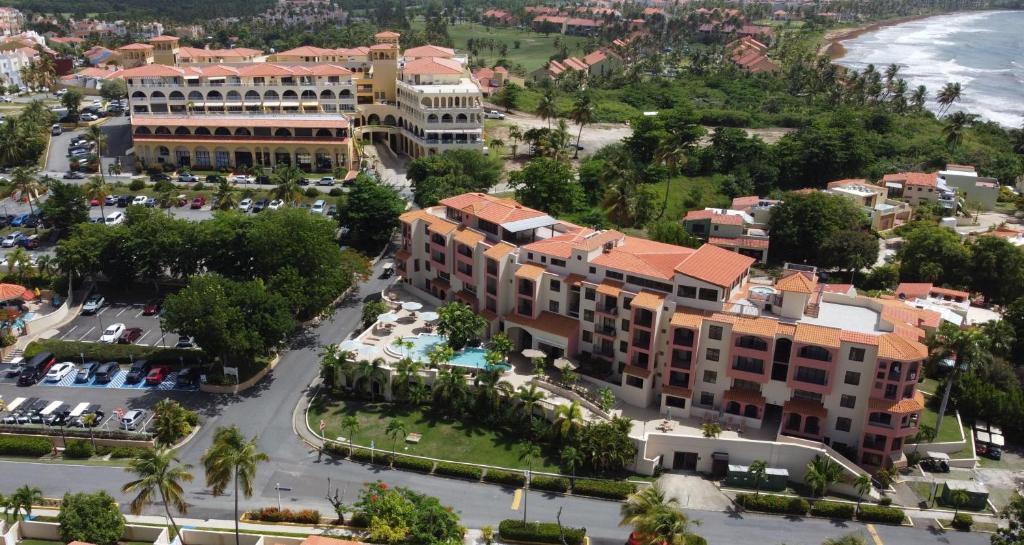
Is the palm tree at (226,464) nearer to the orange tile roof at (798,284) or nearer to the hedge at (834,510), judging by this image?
the hedge at (834,510)

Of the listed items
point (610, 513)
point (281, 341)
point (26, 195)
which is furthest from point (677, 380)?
point (26, 195)

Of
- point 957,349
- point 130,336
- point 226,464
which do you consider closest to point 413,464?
point 226,464

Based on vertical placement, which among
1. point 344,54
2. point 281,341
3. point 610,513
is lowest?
point 610,513

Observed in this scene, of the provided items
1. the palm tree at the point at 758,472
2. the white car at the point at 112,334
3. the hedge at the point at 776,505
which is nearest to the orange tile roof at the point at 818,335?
the palm tree at the point at 758,472

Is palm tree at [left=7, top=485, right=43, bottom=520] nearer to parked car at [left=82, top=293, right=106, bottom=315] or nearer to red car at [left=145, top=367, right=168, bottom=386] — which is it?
red car at [left=145, top=367, right=168, bottom=386]

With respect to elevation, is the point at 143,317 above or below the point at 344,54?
below

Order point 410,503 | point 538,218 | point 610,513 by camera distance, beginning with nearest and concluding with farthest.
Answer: point 410,503 < point 610,513 < point 538,218

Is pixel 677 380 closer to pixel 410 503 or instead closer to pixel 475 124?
pixel 410 503
